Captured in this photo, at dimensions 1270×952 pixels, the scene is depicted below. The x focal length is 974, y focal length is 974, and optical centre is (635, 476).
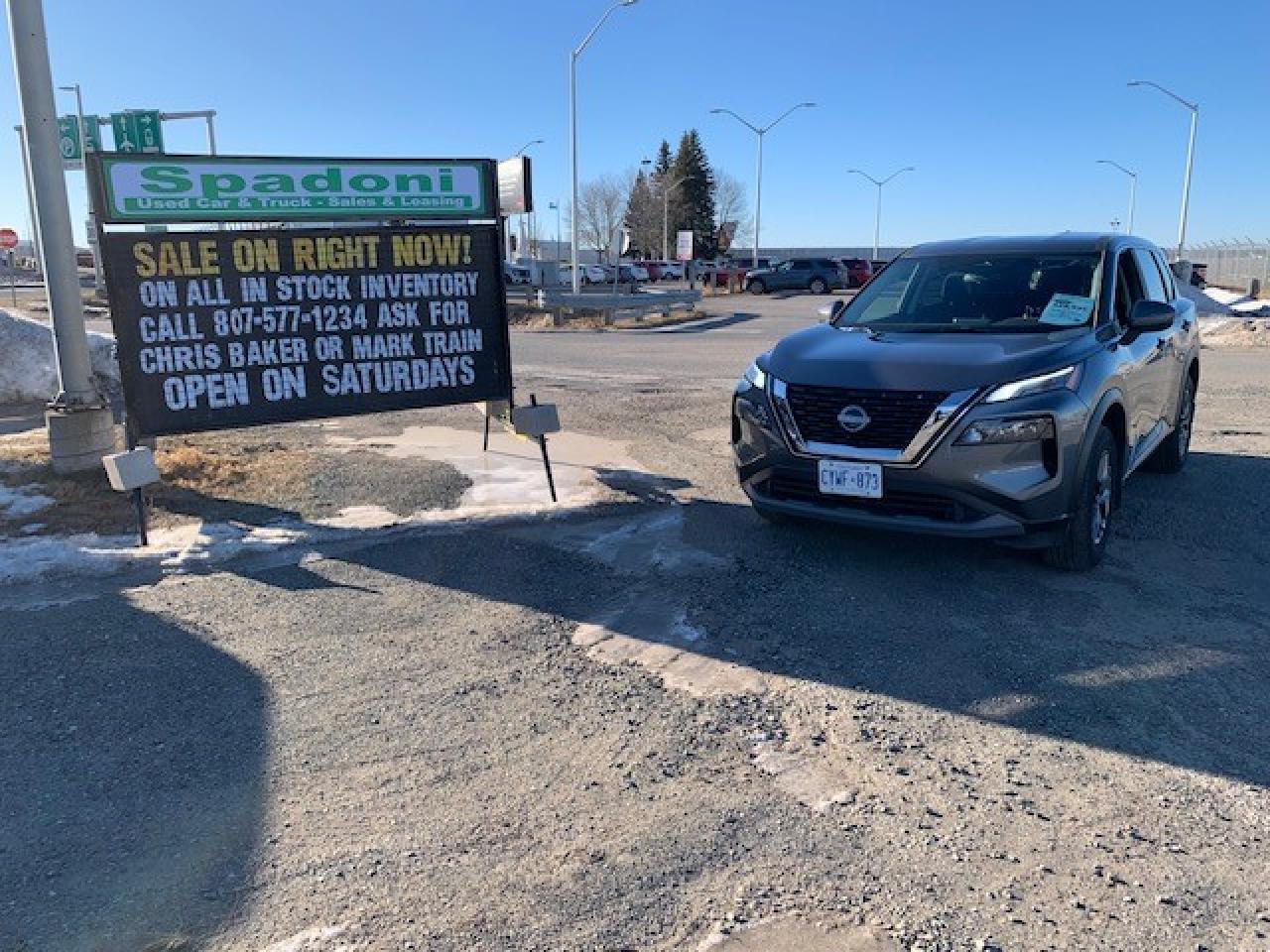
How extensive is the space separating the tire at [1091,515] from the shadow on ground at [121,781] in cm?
395

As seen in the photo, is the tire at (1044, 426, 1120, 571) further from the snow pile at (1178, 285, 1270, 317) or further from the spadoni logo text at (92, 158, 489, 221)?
the snow pile at (1178, 285, 1270, 317)

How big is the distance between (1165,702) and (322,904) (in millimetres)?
3170

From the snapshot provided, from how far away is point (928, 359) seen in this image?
5035 millimetres

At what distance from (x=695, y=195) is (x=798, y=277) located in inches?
2404

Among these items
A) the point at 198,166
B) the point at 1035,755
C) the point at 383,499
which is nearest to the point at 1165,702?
the point at 1035,755

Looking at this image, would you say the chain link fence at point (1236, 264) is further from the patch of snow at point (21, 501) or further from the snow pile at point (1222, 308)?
the patch of snow at point (21, 501)

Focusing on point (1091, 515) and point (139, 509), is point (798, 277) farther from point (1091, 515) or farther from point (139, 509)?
point (139, 509)

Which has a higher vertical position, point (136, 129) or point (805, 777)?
point (136, 129)

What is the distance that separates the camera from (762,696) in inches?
155

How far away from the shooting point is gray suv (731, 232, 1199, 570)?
15.6 feet

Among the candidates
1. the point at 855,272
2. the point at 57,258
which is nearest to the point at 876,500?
the point at 57,258

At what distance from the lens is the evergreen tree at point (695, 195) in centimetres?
10056

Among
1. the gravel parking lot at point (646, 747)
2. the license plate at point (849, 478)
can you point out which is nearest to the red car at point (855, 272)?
the gravel parking lot at point (646, 747)

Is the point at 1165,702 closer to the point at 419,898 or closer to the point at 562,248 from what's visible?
the point at 419,898
